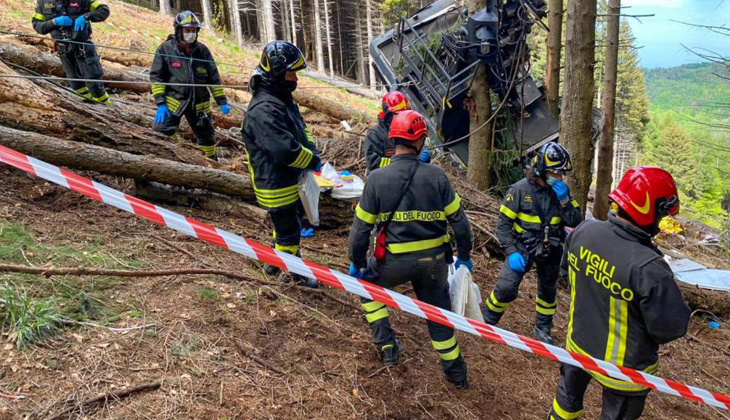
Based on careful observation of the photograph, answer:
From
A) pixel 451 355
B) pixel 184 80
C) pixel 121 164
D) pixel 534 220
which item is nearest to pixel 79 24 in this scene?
pixel 184 80

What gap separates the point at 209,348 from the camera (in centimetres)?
290

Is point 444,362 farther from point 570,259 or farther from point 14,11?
point 14,11

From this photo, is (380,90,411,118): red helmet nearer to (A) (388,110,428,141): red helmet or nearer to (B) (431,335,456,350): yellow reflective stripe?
(A) (388,110,428,141): red helmet

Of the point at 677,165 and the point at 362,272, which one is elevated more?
the point at 362,272

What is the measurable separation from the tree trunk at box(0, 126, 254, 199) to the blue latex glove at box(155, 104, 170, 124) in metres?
1.37

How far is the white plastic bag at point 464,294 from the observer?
3.54 meters

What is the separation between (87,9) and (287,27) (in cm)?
3050

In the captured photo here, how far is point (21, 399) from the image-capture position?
2223 millimetres

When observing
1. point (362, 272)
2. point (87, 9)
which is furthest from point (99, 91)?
point (362, 272)

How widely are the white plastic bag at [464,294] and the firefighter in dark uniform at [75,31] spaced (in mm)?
5410

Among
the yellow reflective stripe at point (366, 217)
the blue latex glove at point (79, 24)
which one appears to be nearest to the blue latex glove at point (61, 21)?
the blue latex glove at point (79, 24)

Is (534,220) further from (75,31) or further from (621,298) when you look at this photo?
(75,31)

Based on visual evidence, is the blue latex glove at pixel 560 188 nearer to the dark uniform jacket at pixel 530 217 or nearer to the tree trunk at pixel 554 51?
the dark uniform jacket at pixel 530 217

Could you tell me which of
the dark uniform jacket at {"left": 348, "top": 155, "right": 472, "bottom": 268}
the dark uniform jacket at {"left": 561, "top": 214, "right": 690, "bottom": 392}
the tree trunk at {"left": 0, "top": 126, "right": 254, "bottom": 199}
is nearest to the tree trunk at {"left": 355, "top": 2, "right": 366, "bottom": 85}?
the tree trunk at {"left": 0, "top": 126, "right": 254, "bottom": 199}
